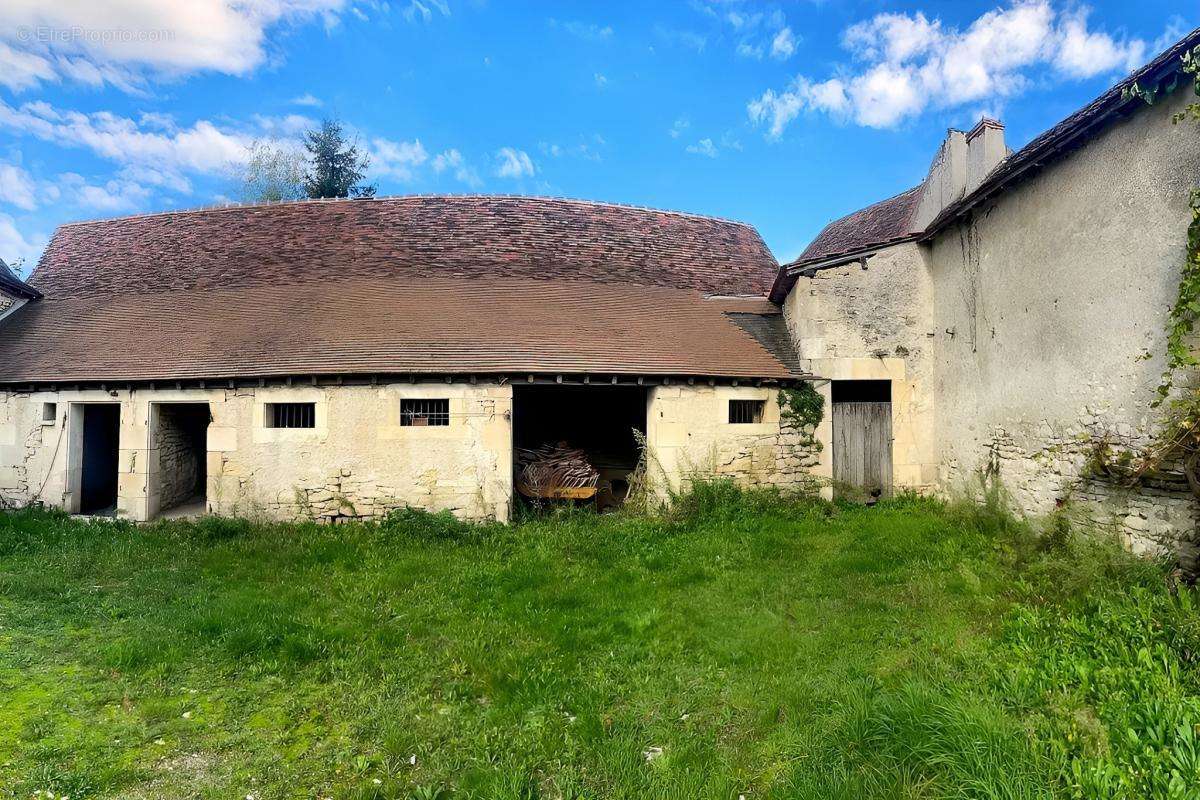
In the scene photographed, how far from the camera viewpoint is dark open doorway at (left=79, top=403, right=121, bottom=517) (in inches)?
425

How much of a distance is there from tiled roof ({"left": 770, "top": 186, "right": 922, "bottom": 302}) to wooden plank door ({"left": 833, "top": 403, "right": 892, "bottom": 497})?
2.87 meters

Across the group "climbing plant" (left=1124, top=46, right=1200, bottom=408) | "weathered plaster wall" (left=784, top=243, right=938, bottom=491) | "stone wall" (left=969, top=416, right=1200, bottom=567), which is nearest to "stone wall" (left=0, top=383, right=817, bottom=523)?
"weathered plaster wall" (left=784, top=243, right=938, bottom=491)

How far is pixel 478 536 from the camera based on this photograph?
8.59m

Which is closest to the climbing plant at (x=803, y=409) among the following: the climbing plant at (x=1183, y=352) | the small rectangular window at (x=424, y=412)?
the climbing plant at (x=1183, y=352)

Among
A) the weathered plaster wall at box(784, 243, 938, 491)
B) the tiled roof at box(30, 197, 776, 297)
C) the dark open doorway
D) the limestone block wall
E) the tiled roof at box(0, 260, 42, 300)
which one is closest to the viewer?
the limestone block wall

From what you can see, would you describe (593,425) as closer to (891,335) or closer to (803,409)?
(803,409)

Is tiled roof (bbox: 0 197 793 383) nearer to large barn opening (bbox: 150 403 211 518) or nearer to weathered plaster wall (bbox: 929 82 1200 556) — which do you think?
large barn opening (bbox: 150 403 211 518)

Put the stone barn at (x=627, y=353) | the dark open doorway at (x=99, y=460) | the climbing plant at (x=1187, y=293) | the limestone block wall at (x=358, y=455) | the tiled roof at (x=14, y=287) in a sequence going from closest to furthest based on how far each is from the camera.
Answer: the climbing plant at (x=1187, y=293)
the stone barn at (x=627, y=353)
the limestone block wall at (x=358, y=455)
the dark open doorway at (x=99, y=460)
the tiled roof at (x=14, y=287)

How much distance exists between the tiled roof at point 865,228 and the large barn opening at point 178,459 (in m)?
12.1

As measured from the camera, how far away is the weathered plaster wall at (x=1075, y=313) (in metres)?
5.59

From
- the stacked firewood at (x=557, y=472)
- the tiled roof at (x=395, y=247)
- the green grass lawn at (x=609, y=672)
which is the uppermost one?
the tiled roof at (x=395, y=247)

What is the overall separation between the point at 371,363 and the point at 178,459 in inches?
200

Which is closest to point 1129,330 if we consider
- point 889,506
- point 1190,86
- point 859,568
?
point 1190,86

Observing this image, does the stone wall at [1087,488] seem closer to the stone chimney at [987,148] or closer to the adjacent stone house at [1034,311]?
the adjacent stone house at [1034,311]
